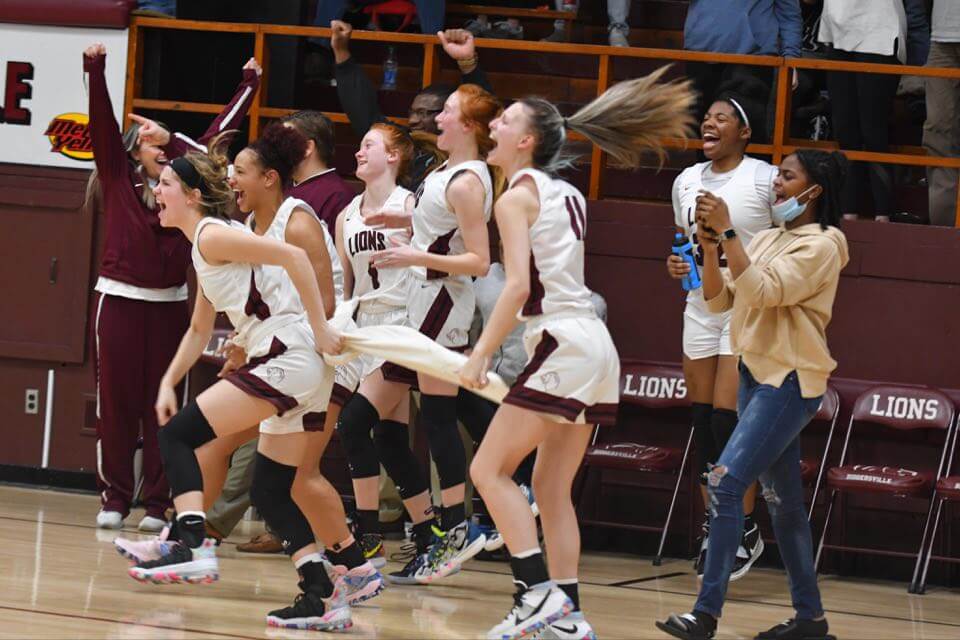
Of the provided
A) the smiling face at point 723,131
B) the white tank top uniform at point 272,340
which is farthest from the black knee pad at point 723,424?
the white tank top uniform at point 272,340

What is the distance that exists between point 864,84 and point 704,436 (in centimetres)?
218

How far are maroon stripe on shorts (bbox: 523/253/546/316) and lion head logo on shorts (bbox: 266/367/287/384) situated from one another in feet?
3.05

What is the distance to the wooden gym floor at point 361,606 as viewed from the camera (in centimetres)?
527

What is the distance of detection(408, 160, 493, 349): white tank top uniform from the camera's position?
20.5ft

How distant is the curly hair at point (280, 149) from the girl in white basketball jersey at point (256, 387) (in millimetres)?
344

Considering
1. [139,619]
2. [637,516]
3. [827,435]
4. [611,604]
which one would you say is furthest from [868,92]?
[139,619]

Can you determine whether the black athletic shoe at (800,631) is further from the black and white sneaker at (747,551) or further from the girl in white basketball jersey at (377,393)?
the girl in white basketball jersey at (377,393)

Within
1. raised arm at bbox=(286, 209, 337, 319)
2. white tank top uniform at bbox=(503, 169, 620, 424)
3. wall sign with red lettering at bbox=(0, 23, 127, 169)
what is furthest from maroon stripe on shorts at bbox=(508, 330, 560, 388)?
wall sign with red lettering at bbox=(0, 23, 127, 169)

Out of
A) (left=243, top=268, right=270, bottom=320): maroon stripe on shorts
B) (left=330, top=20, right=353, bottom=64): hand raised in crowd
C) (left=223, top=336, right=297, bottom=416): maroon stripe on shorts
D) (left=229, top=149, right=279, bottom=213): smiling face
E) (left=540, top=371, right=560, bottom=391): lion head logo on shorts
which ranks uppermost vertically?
(left=330, top=20, right=353, bottom=64): hand raised in crowd

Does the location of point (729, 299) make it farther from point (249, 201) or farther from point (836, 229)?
point (249, 201)

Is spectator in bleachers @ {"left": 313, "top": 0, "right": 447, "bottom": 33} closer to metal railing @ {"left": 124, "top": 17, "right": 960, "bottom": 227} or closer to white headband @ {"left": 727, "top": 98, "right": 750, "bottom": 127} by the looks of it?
metal railing @ {"left": 124, "top": 17, "right": 960, "bottom": 227}

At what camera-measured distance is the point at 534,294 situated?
196 inches

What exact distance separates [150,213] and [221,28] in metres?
1.32

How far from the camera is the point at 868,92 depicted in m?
7.92
